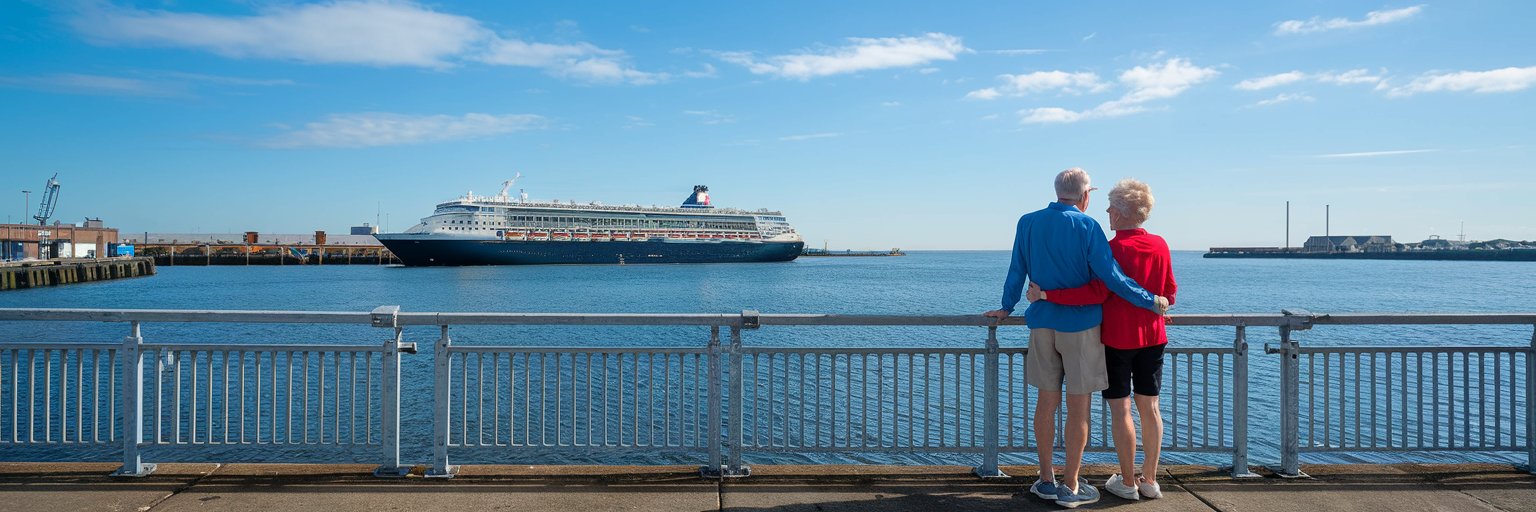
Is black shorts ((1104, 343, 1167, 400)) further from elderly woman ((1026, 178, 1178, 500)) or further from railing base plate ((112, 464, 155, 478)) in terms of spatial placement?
railing base plate ((112, 464, 155, 478))

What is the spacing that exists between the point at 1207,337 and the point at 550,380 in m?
16.5

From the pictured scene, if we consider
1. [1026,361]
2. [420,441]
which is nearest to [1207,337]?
[420,441]

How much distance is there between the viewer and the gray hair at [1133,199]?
3.68 m

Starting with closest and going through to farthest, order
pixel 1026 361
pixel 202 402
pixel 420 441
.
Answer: pixel 1026 361 < pixel 420 441 < pixel 202 402

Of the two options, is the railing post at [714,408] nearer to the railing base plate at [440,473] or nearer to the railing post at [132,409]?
the railing base plate at [440,473]

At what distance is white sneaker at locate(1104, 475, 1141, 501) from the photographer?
3811 mm

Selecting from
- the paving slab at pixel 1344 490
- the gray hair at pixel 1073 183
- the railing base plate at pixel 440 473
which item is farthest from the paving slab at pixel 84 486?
the paving slab at pixel 1344 490

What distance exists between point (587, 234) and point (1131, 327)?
79.4 meters

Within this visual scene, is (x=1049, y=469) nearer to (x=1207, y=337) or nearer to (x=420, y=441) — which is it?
(x=420, y=441)

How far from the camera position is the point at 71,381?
13297 mm

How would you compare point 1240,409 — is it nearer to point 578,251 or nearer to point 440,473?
point 440,473

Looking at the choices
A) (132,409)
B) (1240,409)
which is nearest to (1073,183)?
(1240,409)

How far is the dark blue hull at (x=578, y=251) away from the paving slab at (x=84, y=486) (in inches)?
2844

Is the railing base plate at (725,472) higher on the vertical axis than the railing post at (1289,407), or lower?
lower
